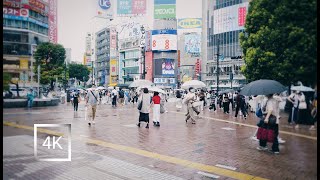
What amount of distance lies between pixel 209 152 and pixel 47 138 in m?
4.06

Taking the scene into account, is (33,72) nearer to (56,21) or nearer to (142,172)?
(56,21)

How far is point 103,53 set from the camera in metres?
77.3

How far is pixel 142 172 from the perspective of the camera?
5.20 metres

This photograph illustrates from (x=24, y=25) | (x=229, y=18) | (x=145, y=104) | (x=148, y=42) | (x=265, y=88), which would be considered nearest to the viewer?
(x=24, y=25)

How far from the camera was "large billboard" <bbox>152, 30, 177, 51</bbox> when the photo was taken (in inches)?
2128

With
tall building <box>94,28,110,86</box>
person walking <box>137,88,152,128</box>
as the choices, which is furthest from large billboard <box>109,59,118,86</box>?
person walking <box>137,88,152,128</box>

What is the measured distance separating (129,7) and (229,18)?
5.88 meters

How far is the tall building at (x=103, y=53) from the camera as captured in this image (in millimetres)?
73294

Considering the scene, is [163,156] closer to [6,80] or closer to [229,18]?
[6,80]

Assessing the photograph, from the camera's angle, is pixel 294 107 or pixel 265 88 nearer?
pixel 265 88

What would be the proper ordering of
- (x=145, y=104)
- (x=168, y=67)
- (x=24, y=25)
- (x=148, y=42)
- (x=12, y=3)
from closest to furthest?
(x=12, y=3)
(x=24, y=25)
(x=145, y=104)
(x=168, y=67)
(x=148, y=42)

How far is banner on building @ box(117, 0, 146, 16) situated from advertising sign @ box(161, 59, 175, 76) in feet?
120

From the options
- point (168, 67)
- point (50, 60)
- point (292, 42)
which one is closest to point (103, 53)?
point (168, 67)

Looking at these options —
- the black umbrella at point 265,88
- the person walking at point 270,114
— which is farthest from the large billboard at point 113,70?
the black umbrella at point 265,88
